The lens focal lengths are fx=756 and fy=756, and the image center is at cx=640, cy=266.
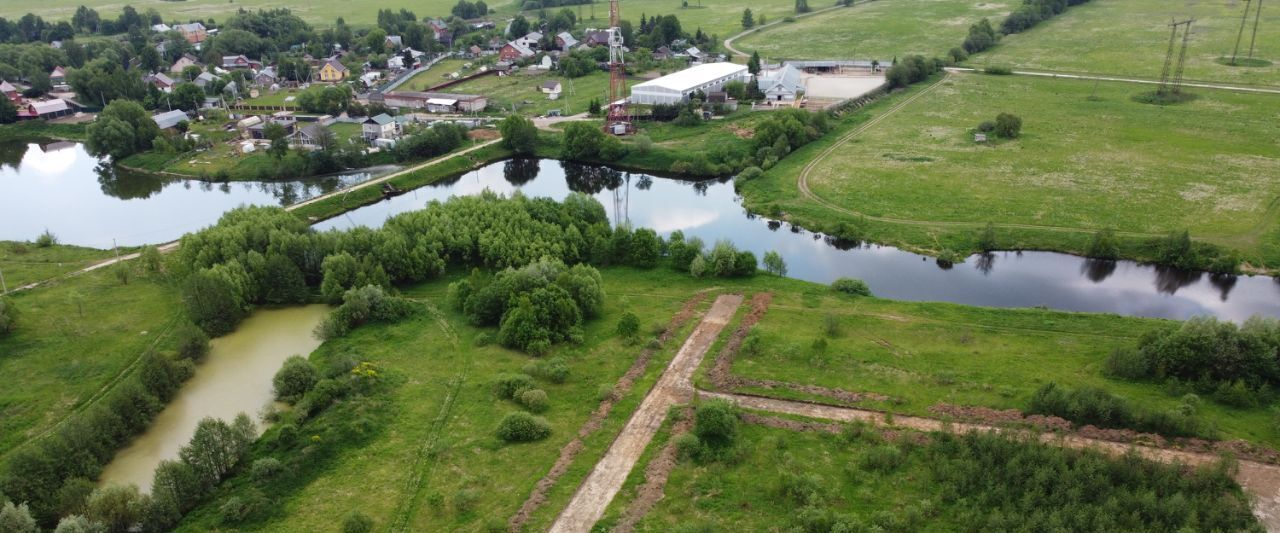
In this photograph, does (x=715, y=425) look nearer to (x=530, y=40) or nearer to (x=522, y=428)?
(x=522, y=428)

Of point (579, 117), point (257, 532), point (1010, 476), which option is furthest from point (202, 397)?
point (579, 117)

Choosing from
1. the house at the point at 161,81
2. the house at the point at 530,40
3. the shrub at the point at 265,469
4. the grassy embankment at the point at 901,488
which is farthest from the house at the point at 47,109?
the grassy embankment at the point at 901,488

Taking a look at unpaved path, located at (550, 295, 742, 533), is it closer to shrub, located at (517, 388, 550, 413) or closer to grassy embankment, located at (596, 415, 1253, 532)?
grassy embankment, located at (596, 415, 1253, 532)

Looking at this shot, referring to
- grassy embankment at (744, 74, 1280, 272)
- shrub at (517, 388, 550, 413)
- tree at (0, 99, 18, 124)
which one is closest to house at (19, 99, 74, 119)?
tree at (0, 99, 18, 124)

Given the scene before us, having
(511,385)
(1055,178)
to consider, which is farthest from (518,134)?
(1055,178)

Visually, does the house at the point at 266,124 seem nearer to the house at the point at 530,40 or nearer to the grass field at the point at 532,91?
the grass field at the point at 532,91

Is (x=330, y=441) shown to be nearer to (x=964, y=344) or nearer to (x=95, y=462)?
(x=95, y=462)

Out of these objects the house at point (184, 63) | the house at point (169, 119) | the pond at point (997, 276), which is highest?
the house at point (184, 63)
